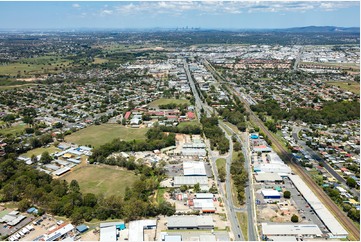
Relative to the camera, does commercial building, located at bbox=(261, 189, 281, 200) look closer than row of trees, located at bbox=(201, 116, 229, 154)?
Yes

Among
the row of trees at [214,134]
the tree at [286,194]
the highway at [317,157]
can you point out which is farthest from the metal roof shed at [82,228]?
the highway at [317,157]

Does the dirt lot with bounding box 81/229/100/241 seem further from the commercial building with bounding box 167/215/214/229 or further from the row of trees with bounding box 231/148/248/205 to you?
the row of trees with bounding box 231/148/248/205

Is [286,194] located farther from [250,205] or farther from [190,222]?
[190,222]

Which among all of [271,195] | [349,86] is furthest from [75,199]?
[349,86]

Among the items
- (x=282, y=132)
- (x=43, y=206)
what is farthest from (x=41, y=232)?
(x=282, y=132)

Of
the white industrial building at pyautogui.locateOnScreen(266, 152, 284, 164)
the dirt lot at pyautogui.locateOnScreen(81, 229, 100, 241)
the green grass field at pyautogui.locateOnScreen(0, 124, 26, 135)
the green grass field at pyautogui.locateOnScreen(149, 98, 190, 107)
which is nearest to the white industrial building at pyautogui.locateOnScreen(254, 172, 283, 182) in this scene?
the white industrial building at pyautogui.locateOnScreen(266, 152, 284, 164)

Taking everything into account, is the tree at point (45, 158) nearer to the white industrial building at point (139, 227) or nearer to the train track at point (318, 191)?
the white industrial building at point (139, 227)

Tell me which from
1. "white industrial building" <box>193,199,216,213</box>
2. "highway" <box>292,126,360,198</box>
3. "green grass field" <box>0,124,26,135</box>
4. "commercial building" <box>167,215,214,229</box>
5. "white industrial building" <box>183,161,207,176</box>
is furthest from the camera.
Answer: "green grass field" <box>0,124,26,135</box>
